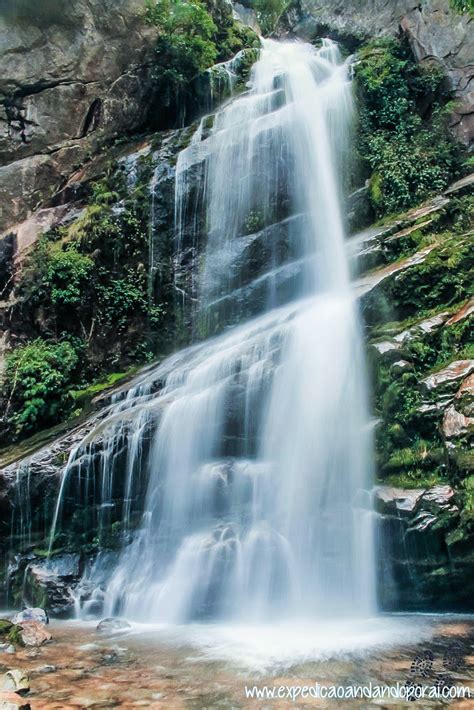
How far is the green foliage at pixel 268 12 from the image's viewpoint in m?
24.2

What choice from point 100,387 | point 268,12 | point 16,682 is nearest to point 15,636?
point 16,682

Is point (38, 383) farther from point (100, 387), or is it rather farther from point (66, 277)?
point (66, 277)

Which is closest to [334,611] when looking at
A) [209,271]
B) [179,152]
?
[209,271]

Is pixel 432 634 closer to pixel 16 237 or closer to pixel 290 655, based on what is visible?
pixel 290 655

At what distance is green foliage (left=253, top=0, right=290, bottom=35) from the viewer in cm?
2417

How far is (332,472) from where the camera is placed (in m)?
7.68

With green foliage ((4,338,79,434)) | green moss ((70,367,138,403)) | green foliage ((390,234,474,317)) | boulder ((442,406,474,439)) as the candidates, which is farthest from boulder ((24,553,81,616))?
green foliage ((390,234,474,317))

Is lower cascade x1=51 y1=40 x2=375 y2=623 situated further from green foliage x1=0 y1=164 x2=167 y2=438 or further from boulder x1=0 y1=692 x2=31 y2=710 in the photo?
boulder x1=0 y1=692 x2=31 y2=710

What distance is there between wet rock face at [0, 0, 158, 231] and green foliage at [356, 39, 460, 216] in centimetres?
702

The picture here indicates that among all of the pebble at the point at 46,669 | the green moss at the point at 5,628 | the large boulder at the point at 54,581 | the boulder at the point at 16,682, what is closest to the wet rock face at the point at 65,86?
the large boulder at the point at 54,581

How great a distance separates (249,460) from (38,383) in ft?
18.1

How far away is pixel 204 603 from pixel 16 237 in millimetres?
11622

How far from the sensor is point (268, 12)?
81.5 ft

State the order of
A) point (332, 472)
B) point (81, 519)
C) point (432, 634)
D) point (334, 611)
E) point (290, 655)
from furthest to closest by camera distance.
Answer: point (81, 519)
point (332, 472)
point (334, 611)
point (432, 634)
point (290, 655)
